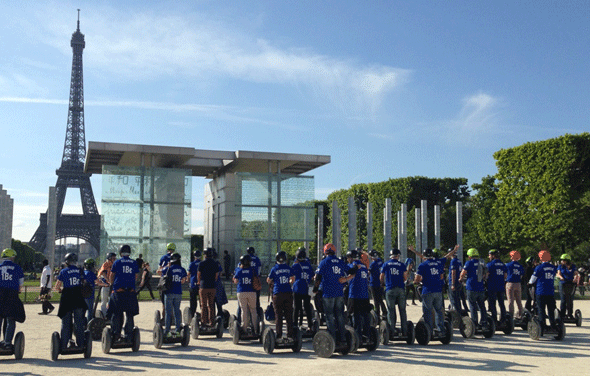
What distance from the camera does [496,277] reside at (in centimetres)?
1482

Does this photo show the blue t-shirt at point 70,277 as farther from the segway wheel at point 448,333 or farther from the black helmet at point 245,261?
the segway wheel at point 448,333

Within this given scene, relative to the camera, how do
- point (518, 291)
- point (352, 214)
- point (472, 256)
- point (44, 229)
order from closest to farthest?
point (472, 256)
point (518, 291)
point (352, 214)
point (44, 229)

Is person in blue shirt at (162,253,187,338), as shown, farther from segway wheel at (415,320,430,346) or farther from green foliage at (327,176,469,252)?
green foliage at (327,176,469,252)

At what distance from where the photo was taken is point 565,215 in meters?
36.3

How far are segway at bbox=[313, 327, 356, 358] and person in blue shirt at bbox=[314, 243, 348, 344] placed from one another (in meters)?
0.09

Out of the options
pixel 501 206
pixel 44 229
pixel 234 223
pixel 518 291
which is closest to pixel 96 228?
pixel 44 229

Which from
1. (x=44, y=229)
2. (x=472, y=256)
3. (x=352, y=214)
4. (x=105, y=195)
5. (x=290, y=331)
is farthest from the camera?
(x=44, y=229)

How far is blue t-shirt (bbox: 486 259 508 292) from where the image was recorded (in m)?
14.8

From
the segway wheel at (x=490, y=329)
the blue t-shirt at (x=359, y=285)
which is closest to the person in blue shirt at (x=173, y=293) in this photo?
the blue t-shirt at (x=359, y=285)

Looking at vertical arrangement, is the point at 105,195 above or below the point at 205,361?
above

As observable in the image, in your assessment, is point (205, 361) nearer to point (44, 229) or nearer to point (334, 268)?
point (334, 268)

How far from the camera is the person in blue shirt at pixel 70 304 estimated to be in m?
11.0

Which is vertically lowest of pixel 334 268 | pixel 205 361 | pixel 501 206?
pixel 205 361

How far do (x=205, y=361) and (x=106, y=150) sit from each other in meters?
27.9
